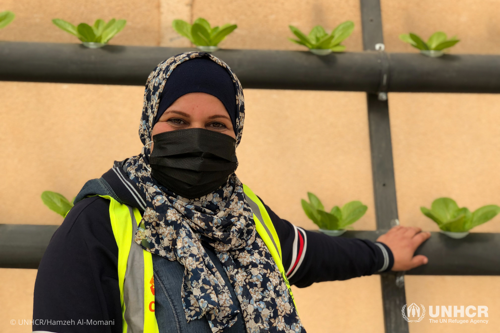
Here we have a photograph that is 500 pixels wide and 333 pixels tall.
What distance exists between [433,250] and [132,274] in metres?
1.12

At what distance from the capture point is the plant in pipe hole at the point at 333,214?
5.34ft

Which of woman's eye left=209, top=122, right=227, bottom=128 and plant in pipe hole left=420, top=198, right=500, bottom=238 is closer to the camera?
woman's eye left=209, top=122, right=227, bottom=128

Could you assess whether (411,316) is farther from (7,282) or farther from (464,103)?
(7,282)

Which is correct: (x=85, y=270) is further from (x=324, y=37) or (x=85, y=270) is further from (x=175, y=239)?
(x=324, y=37)

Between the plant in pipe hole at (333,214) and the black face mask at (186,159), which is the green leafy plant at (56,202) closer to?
the black face mask at (186,159)

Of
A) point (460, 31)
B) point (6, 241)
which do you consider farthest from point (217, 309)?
point (460, 31)

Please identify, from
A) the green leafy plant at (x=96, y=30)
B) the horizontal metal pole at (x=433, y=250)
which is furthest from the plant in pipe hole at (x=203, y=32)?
the horizontal metal pole at (x=433, y=250)

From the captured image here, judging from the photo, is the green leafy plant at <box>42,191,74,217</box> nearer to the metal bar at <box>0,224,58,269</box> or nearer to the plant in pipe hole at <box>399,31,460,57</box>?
the metal bar at <box>0,224,58,269</box>

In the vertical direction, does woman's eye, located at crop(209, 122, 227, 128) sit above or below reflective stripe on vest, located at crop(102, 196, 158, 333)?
above

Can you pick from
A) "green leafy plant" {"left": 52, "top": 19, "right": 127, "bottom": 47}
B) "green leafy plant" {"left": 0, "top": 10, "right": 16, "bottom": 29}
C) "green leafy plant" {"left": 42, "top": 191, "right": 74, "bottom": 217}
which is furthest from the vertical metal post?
"green leafy plant" {"left": 0, "top": 10, "right": 16, "bottom": 29}

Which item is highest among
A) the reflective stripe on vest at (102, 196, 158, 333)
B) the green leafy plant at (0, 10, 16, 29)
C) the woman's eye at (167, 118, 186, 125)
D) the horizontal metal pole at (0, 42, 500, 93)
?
the green leafy plant at (0, 10, 16, 29)

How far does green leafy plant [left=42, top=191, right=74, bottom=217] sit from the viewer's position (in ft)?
5.17

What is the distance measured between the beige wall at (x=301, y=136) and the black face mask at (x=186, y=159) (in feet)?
2.36

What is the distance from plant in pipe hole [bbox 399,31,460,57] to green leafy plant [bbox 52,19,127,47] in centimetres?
110
